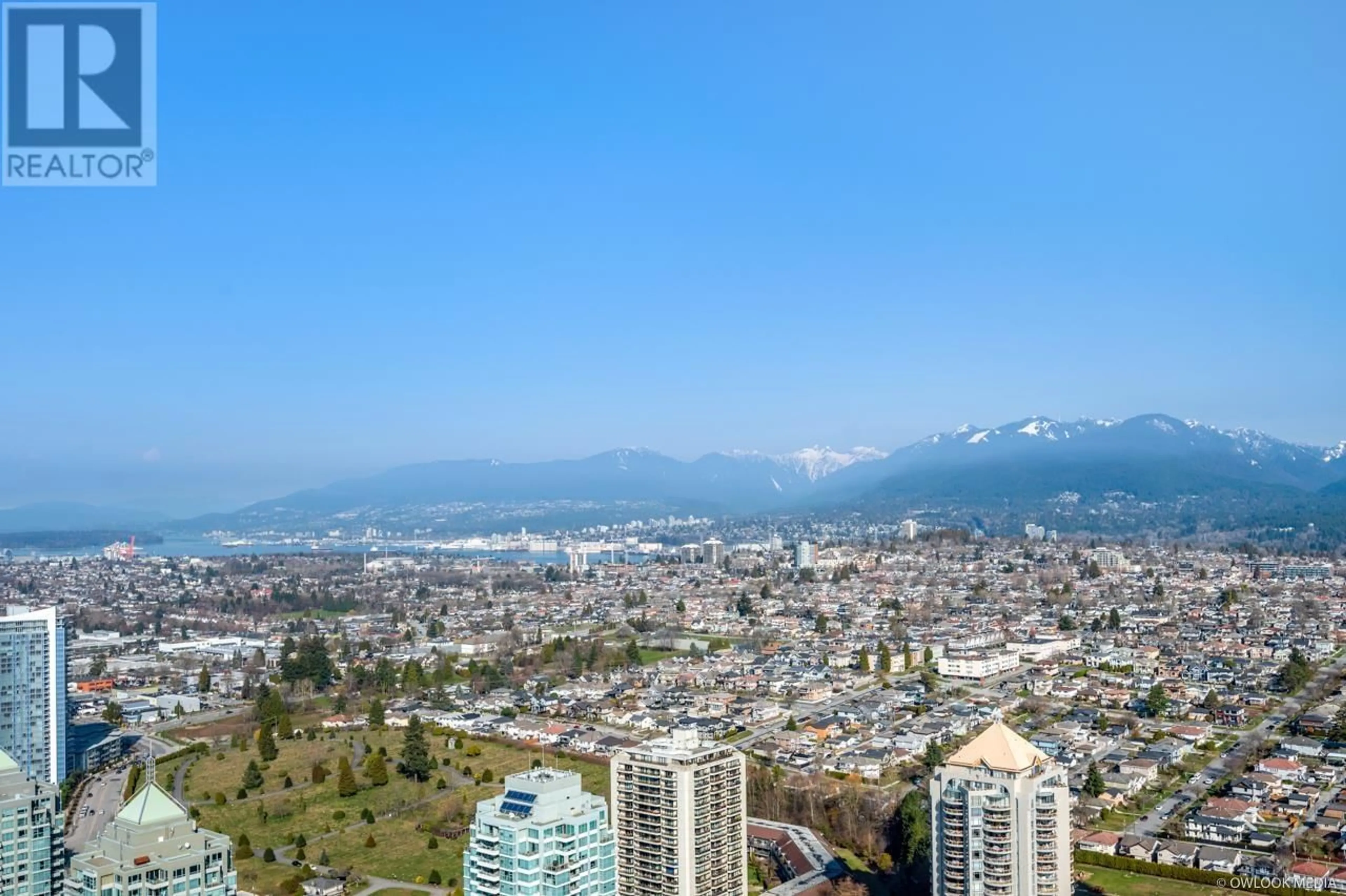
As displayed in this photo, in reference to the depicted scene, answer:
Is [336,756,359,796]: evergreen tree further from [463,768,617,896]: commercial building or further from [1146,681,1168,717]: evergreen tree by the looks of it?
[1146,681,1168,717]: evergreen tree

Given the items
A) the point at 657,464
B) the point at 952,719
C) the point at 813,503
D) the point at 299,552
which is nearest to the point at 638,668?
the point at 952,719

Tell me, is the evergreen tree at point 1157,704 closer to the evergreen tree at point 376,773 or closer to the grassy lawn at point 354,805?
the grassy lawn at point 354,805

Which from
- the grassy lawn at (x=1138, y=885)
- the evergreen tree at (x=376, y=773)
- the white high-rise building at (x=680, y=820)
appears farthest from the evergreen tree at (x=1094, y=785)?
the evergreen tree at (x=376, y=773)

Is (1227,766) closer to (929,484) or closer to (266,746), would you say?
(266,746)

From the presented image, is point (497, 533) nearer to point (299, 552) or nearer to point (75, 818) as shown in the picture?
point (299, 552)

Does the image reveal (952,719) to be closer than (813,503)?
Yes

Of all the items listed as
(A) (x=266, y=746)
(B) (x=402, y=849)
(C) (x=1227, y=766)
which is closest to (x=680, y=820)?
A: (B) (x=402, y=849)
